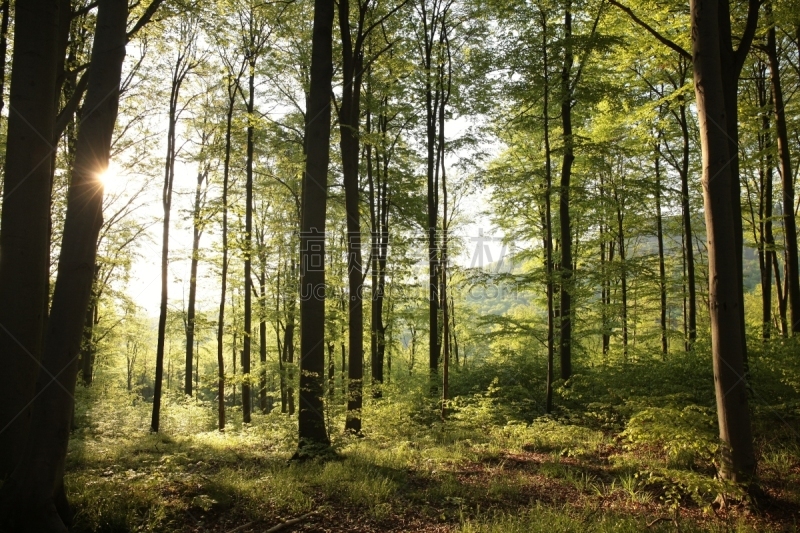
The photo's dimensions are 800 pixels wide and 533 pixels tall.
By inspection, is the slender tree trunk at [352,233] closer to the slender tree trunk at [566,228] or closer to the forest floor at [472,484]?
the forest floor at [472,484]

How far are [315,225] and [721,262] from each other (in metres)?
6.03

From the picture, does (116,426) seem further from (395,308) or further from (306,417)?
(395,308)

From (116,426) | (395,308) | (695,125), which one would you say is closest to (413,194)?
(395,308)

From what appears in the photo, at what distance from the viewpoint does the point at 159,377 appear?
514 inches

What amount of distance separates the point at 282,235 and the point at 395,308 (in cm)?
801

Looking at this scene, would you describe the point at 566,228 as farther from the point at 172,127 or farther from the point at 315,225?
the point at 172,127

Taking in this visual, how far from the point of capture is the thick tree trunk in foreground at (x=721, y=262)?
4.73 m

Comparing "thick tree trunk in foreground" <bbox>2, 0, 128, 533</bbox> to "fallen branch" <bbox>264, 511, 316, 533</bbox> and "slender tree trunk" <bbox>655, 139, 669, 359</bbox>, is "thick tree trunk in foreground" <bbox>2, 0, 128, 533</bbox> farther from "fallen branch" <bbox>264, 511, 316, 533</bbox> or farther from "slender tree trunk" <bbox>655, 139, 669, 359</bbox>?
"slender tree trunk" <bbox>655, 139, 669, 359</bbox>

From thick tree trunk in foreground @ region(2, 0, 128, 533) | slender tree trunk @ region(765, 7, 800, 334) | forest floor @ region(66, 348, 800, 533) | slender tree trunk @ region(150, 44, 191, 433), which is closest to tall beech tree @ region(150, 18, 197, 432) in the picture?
slender tree trunk @ region(150, 44, 191, 433)

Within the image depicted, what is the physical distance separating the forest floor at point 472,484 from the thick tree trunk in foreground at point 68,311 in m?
0.55

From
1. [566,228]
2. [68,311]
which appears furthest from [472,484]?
[566,228]

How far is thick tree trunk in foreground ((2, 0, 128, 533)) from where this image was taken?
3.71 meters

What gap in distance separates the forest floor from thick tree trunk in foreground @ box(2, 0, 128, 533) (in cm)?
55

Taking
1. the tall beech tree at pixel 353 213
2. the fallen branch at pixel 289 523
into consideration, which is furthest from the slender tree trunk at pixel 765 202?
the fallen branch at pixel 289 523
